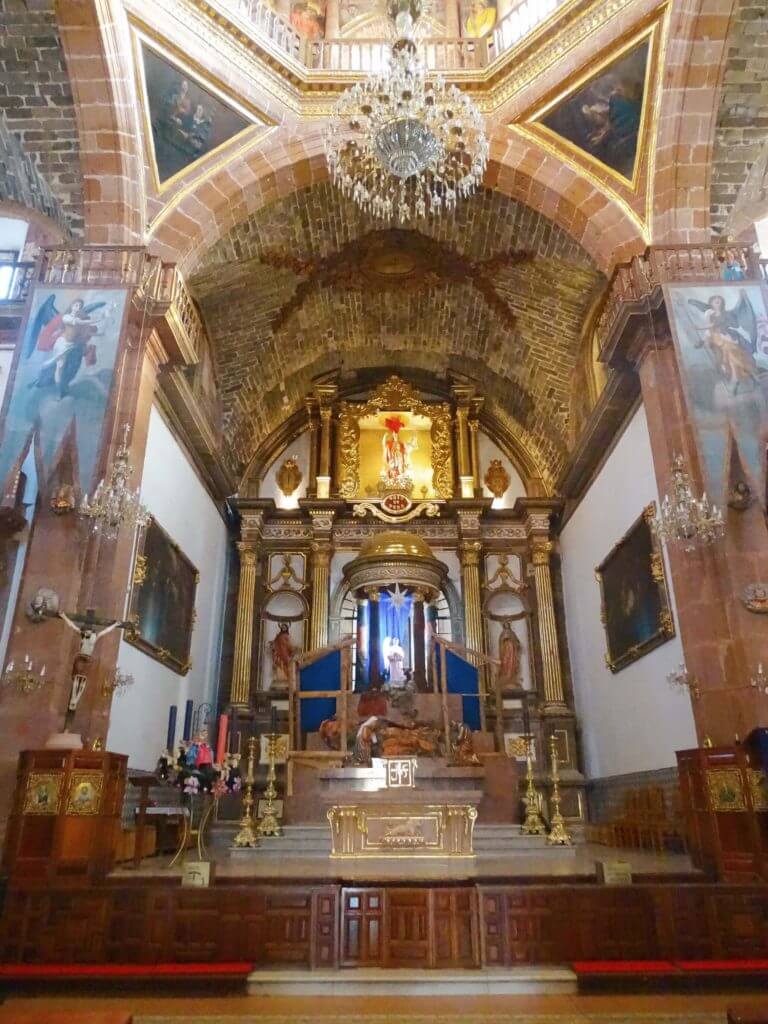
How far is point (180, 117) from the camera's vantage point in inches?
372

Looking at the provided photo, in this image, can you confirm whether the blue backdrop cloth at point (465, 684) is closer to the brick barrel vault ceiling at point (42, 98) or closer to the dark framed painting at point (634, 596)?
the dark framed painting at point (634, 596)

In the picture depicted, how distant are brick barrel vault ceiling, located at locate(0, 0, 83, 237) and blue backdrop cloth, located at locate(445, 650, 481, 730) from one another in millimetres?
9351

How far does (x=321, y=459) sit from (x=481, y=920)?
11.1m

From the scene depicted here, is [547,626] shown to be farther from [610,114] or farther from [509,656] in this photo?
[610,114]

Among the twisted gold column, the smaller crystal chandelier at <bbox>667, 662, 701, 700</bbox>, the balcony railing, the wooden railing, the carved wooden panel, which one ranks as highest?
the balcony railing

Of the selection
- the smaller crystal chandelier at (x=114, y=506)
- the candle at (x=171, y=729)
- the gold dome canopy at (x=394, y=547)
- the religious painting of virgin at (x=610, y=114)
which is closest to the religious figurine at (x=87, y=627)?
the smaller crystal chandelier at (x=114, y=506)

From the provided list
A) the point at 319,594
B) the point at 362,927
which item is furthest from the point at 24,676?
the point at 319,594

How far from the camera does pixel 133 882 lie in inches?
234

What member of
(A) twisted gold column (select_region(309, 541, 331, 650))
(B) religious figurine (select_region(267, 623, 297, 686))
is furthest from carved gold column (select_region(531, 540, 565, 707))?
(B) religious figurine (select_region(267, 623, 297, 686))

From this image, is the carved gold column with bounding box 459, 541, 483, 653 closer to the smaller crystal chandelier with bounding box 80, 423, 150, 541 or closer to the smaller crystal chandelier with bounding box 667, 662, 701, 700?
the smaller crystal chandelier with bounding box 667, 662, 701, 700

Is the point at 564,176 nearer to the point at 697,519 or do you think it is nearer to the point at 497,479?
the point at 697,519

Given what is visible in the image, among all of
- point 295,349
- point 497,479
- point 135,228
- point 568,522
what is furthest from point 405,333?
point 135,228

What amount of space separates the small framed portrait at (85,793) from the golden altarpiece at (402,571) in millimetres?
5137

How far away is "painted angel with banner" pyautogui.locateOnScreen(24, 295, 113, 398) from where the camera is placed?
8.01 m
